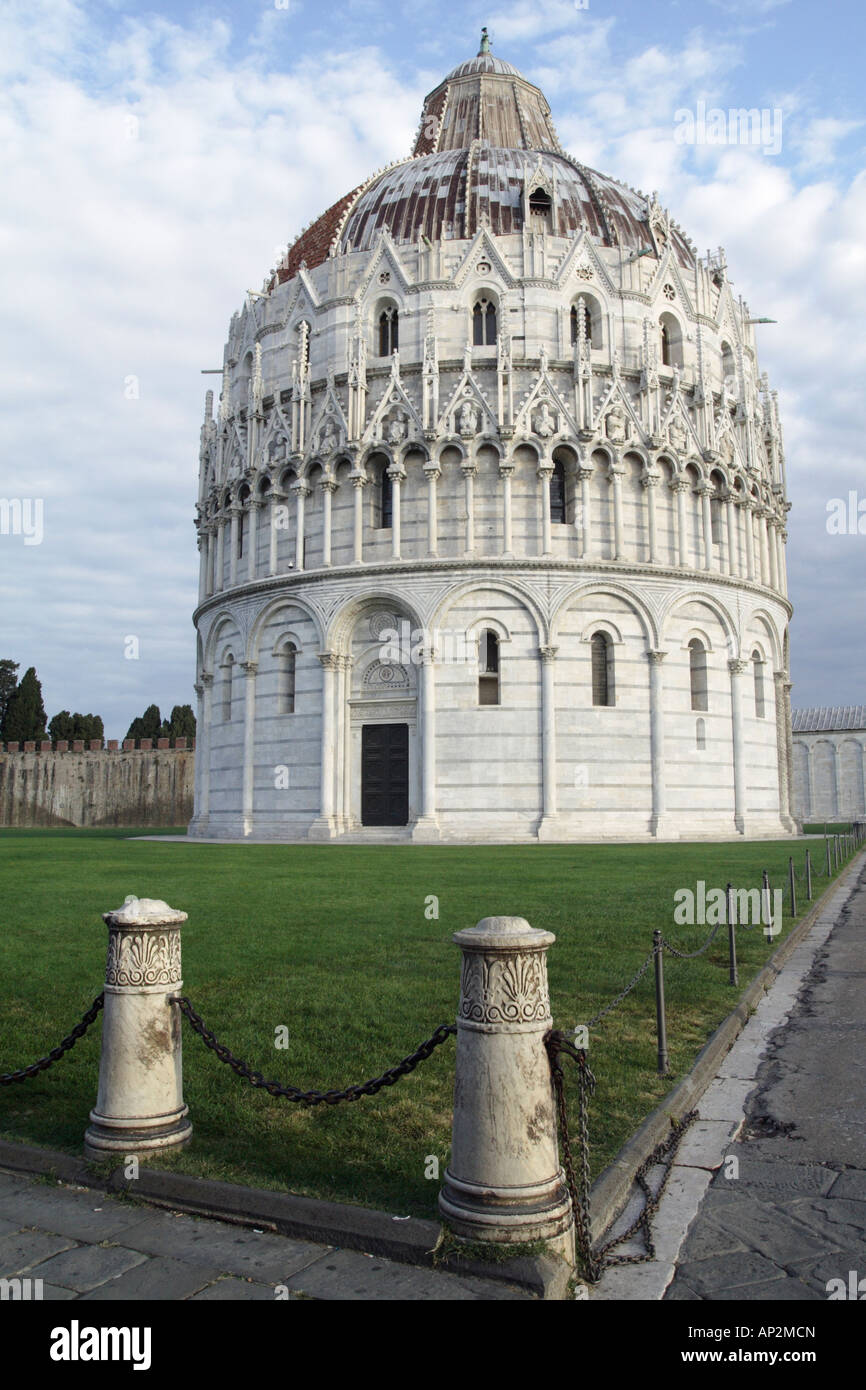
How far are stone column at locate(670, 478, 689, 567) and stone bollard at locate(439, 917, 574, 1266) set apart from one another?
3312 centimetres

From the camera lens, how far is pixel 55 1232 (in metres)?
4.70

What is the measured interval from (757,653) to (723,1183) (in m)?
36.1

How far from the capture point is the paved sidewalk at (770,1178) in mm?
4348

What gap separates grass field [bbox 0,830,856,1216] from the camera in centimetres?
567

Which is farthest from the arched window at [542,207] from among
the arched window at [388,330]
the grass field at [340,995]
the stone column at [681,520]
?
the grass field at [340,995]

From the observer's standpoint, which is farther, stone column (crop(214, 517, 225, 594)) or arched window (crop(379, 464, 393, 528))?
stone column (crop(214, 517, 225, 594))

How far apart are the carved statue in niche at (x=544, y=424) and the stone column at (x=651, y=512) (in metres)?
3.75

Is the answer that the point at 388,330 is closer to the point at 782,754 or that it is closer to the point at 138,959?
the point at 782,754

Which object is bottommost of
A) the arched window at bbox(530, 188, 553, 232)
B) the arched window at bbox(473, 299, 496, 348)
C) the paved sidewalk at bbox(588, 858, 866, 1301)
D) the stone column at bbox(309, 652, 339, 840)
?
the paved sidewalk at bbox(588, 858, 866, 1301)

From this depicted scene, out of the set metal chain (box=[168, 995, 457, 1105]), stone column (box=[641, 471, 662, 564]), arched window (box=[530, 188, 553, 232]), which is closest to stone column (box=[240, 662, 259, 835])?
stone column (box=[641, 471, 662, 564])

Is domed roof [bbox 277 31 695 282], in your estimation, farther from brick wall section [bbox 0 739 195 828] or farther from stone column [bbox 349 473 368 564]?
brick wall section [bbox 0 739 195 828]

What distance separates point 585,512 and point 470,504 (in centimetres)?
395
